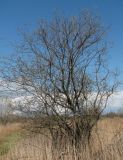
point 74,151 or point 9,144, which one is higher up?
point 9,144

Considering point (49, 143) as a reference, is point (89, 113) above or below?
above

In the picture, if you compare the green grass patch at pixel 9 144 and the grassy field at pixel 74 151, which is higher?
the green grass patch at pixel 9 144

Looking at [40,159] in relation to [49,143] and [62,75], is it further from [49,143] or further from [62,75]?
[62,75]

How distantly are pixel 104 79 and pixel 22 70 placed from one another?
2428mm

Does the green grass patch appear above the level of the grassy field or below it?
above

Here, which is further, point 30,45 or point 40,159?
point 30,45

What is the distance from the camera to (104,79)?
1248 cm

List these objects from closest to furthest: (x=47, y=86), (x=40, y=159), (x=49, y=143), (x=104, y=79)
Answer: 1. (x=40, y=159)
2. (x=49, y=143)
3. (x=47, y=86)
4. (x=104, y=79)

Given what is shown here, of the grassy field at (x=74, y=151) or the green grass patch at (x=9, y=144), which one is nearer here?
the grassy field at (x=74, y=151)

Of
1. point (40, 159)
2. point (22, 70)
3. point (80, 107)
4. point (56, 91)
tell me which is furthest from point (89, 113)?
point (40, 159)

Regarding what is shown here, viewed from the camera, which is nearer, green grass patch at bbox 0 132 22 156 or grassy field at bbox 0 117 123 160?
grassy field at bbox 0 117 123 160

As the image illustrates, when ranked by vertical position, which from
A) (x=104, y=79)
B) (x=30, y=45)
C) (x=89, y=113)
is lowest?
(x=89, y=113)

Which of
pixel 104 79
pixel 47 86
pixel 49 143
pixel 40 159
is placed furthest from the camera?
pixel 104 79

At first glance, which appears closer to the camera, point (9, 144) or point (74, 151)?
point (74, 151)
